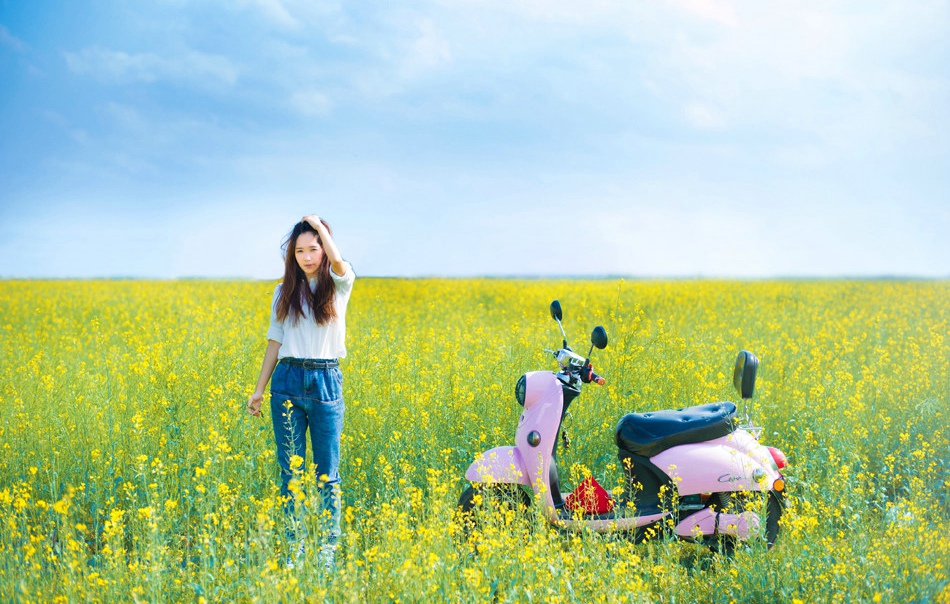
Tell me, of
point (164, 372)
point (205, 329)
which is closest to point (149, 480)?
point (164, 372)

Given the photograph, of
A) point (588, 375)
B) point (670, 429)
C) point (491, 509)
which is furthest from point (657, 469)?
point (491, 509)

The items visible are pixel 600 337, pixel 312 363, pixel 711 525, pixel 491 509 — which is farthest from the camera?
pixel 711 525

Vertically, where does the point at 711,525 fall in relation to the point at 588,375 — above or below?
below

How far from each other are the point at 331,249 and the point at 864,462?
188 inches

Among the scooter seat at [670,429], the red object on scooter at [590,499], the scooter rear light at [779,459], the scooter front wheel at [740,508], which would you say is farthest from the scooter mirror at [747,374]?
the red object on scooter at [590,499]

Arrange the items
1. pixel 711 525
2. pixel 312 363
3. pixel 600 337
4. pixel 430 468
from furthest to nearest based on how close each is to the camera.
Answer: pixel 430 468, pixel 711 525, pixel 312 363, pixel 600 337

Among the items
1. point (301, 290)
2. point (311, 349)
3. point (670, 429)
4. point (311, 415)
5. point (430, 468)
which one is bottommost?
point (430, 468)

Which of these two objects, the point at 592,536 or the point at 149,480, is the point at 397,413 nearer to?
the point at 149,480

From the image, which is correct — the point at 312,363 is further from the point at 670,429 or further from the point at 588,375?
the point at 670,429

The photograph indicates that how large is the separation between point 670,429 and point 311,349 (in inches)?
85.2

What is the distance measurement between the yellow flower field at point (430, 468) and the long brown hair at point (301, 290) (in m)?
0.86

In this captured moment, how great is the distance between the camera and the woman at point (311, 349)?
4.19m

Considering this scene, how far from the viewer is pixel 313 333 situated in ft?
13.8

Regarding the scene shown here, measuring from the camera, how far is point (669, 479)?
4352 mm
